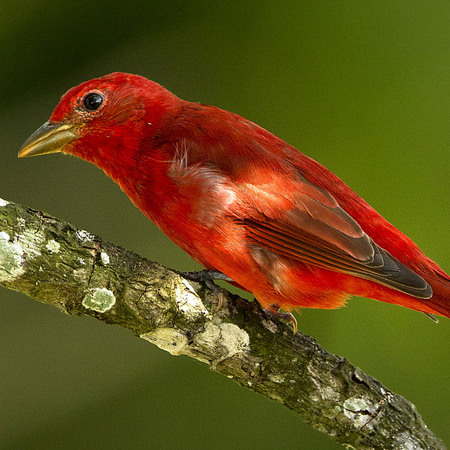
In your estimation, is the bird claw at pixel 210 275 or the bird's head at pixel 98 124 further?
the bird's head at pixel 98 124

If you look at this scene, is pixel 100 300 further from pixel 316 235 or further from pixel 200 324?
pixel 316 235

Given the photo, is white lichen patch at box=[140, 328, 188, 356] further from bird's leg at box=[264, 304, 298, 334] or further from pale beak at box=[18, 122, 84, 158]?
pale beak at box=[18, 122, 84, 158]

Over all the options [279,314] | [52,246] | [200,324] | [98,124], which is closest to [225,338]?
[200,324]

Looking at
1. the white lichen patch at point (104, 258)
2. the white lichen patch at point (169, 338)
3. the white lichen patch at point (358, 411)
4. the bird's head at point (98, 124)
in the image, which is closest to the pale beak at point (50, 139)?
the bird's head at point (98, 124)

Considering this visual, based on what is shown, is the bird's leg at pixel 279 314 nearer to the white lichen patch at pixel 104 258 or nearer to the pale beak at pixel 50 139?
the white lichen patch at pixel 104 258

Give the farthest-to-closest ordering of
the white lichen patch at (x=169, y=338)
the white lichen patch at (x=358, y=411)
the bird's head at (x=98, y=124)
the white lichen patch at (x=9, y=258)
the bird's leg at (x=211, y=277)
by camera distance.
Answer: the bird's head at (x=98, y=124) → the white lichen patch at (x=358, y=411) → the bird's leg at (x=211, y=277) → the white lichen patch at (x=169, y=338) → the white lichen patch at (x=9, y=258)

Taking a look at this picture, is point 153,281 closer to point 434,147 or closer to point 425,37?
point 434,147

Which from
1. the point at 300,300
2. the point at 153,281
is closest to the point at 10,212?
the point at 153,281

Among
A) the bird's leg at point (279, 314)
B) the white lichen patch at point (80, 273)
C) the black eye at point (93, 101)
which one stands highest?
the black eye at point (93, 101)
